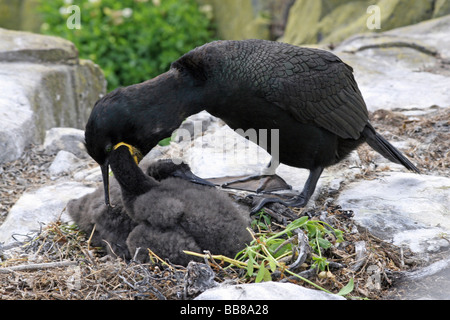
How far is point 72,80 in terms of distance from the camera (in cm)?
661

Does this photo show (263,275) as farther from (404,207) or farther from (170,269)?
(404,207)

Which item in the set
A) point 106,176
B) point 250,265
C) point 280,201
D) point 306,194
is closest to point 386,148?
point 306,194

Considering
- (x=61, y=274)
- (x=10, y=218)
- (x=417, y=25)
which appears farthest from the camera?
(x=417, y=25)

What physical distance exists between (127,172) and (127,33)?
7091 mm

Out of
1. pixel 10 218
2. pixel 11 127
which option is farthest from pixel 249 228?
pixel 11 127

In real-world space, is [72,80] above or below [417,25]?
below

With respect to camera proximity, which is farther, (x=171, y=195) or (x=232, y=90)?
(x=232, y=90)

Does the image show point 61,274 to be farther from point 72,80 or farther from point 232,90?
point 72,80

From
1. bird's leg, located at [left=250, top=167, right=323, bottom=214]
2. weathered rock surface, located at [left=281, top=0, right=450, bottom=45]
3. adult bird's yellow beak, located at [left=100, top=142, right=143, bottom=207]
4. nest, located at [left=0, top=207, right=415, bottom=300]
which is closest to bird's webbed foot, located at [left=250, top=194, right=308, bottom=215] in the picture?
bird's leg, located at [left=250, top=167, right=323, bottom=214]

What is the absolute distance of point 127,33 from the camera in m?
9.90

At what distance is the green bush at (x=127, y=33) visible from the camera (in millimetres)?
9625

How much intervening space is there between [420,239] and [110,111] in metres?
1.99

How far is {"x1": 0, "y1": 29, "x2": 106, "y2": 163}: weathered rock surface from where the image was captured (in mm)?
5277

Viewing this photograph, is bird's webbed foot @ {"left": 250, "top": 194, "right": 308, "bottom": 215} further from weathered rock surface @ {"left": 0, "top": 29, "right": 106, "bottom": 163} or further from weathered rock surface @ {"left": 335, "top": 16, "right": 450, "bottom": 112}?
weathered rock surface @ {"left": 0, "top": 29, "right": 106, "bottom": 163}
